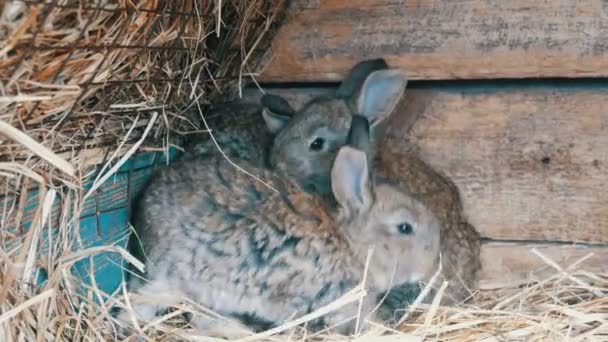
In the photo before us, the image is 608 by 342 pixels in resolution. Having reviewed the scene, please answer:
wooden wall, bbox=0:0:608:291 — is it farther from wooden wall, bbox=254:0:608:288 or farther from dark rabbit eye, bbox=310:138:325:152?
dark rabbit eye, bbox=310:138:325:152

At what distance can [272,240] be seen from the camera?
9.67 feet

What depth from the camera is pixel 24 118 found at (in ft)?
7.97

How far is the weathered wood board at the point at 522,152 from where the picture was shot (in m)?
3.27

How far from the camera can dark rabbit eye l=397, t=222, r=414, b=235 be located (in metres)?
3.21

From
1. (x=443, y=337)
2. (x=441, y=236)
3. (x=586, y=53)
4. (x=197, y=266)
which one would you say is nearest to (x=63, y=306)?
(x=197, y=266)

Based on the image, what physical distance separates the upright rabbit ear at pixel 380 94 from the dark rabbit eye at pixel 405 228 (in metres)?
0.53

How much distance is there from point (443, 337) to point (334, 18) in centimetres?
135

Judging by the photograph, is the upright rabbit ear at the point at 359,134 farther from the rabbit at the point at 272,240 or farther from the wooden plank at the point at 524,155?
the wooden plank at the point at 524,155

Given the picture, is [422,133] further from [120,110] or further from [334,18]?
[120,110]

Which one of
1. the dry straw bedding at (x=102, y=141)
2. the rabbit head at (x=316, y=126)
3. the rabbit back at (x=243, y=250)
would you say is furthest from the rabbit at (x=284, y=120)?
the rabbit back at (x=243, y=250)

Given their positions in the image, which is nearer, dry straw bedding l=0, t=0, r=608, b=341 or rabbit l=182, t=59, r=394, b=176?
dry straw bedding l=0, t=0, r=608, b=341

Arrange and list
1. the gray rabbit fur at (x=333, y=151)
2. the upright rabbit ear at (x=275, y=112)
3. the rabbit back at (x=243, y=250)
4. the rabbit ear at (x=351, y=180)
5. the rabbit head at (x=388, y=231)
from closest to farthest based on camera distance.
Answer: the rabbit back at (x=243, y=250) → the rabbit ear at (x=351, y=180) → the rabbit head at (x=388, y=231) → the gray rabbit fur at (x=333, y=151) → the upright rabbit ear at (x=275, y=112)

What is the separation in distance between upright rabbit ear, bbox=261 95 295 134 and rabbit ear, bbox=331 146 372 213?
54 centimetres

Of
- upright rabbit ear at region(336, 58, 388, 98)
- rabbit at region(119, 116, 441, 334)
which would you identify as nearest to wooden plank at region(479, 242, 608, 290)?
rabbit at region(119, 116, 441, 334)
